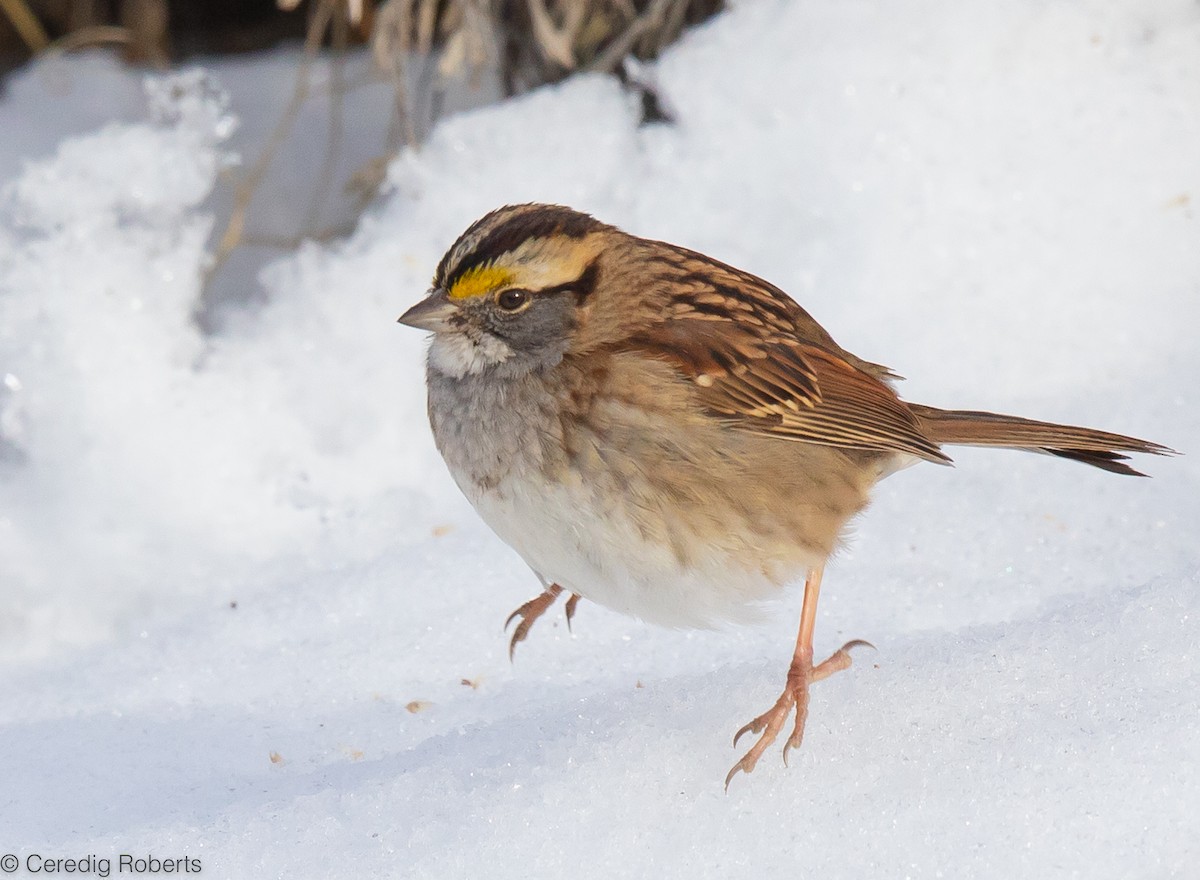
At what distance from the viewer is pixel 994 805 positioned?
263 cm

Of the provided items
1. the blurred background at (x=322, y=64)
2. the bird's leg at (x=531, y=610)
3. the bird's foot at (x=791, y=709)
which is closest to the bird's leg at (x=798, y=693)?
the bird's foot at (x=791, y=709)

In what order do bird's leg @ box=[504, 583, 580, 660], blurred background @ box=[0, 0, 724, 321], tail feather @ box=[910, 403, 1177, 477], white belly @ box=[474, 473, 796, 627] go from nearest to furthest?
white belly @ box=[474, 473, 796, 627], tail feather @ box=[910, 403, 1177, 477], bird's leg @ box=[504, 583, 580, 660], blurred background @ box=[0, 0, 724, 321]

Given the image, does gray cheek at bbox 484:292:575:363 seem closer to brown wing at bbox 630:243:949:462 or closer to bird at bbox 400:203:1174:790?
bird at bbox 400:203:1174:790

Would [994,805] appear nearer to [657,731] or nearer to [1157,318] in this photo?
[657,731]

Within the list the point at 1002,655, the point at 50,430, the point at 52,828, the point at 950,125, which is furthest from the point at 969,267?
the point at 52,828

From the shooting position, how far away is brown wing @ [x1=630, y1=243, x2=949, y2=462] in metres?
2.93

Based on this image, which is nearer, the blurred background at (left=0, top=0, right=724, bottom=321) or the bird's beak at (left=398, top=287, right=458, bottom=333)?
the bird's beak at (left=398, top=287, right=458, bottom=333)

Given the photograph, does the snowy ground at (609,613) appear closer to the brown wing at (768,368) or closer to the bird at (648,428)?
the bird at (648,428)

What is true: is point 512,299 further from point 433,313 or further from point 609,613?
point 609,613

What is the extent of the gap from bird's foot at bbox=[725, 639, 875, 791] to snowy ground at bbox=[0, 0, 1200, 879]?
0.18 feet

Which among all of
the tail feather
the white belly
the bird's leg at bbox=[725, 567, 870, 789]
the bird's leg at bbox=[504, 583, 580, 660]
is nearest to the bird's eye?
the white belly

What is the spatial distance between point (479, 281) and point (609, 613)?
1113 millimetres

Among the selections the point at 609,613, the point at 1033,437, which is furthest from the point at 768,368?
the point at 609,613

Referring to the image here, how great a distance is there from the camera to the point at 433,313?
2955mm
